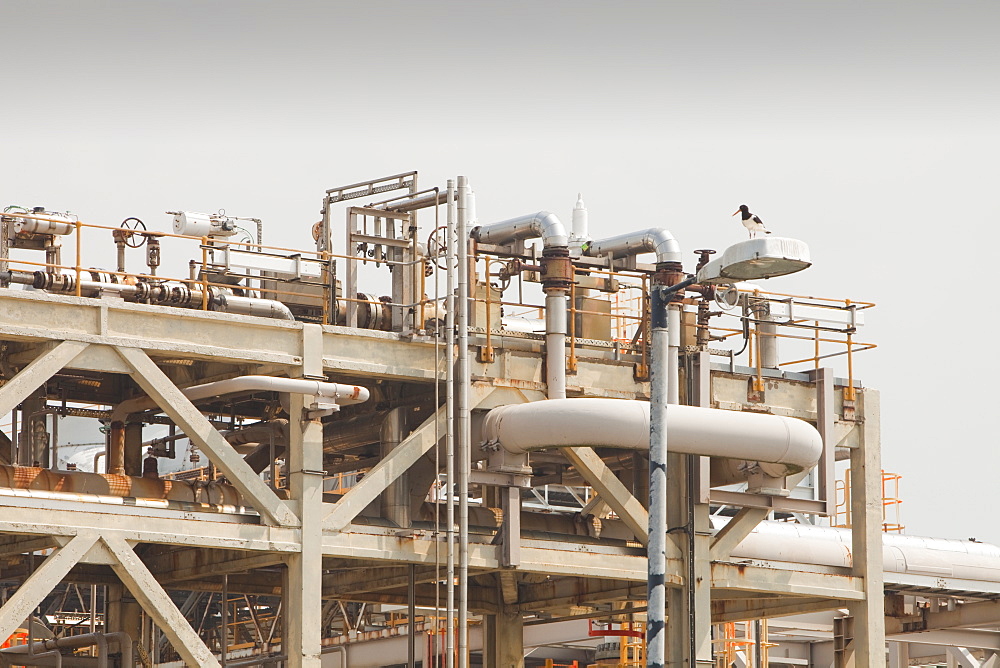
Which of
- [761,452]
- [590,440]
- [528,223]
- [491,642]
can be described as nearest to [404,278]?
[528,223]

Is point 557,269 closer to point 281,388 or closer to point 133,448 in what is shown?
point 281,388

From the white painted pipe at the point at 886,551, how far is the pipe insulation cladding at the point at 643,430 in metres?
3.66

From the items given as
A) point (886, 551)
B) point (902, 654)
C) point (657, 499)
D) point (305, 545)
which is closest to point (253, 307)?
point (305, 545)

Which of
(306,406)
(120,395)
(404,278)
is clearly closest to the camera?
(306,406)

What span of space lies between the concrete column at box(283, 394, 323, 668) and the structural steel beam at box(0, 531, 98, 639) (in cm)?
326

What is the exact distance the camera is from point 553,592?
1379 inches

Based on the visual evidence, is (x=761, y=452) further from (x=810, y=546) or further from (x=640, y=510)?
(x=810, y=546)

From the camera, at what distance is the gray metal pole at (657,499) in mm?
20594

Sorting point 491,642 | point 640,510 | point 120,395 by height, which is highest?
point 120,395

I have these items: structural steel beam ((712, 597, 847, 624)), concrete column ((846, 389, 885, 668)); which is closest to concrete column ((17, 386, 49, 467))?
structural steel beam ((712, 597, 847, 624))

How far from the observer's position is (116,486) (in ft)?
91.5

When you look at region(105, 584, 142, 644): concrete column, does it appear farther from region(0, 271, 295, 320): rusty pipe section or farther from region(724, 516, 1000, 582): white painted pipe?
region(724, 516, 1000, 582): white painted pipe

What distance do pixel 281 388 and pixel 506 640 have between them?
10797 mm

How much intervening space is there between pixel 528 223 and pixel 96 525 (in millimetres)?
8912
